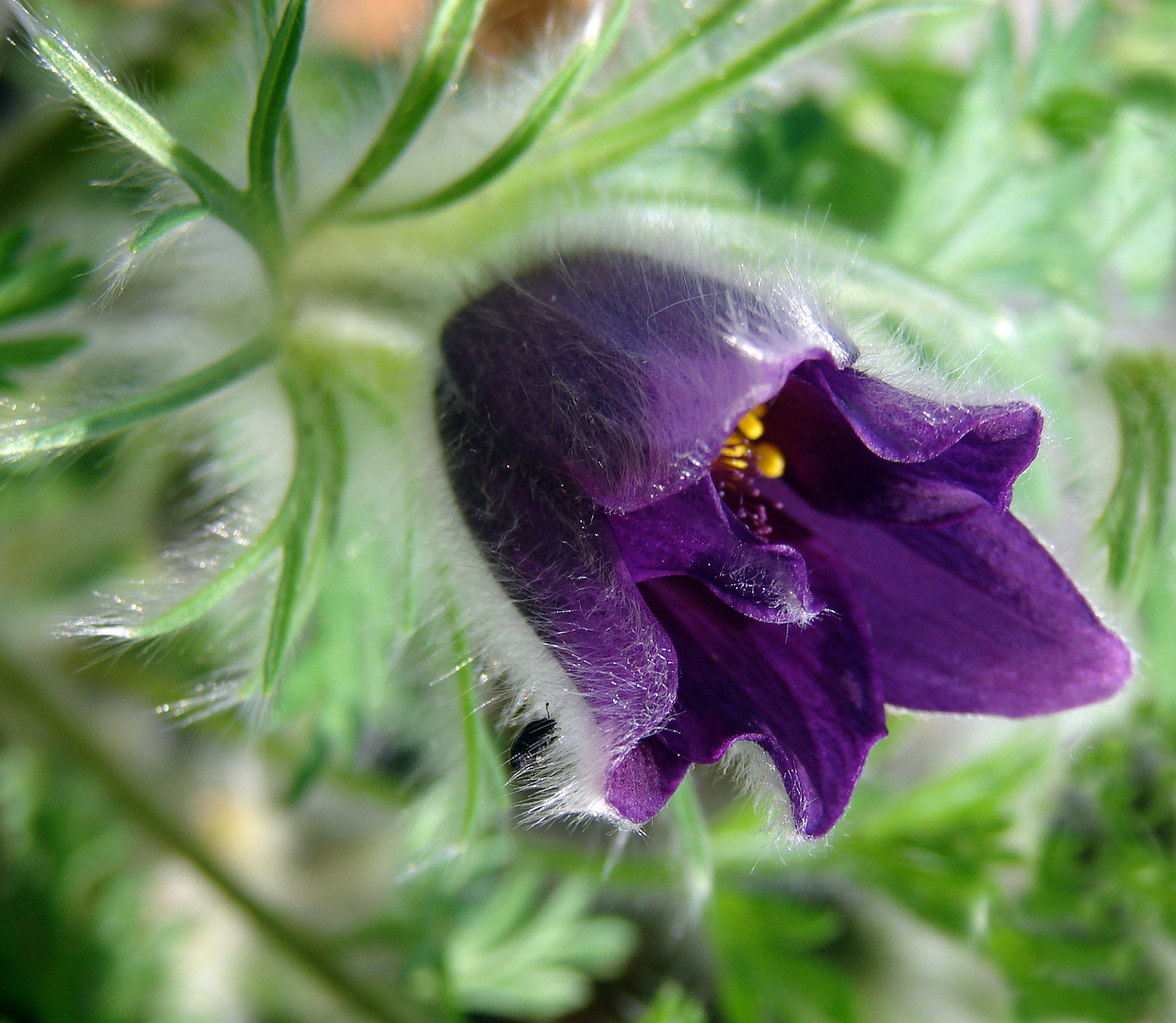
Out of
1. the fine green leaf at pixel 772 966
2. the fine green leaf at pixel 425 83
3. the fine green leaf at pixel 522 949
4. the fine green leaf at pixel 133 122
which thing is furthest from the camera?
the fine green leaf at pixel 522 949

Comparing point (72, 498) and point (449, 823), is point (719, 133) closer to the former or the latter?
point (449, 823)

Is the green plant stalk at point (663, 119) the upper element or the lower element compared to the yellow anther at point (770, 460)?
upper

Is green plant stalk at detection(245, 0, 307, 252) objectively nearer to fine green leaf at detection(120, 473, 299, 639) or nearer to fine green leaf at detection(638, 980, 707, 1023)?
fine green leaf at detection(120, 473, 299, 639)

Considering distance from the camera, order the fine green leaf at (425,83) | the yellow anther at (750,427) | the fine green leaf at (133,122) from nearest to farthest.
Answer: the fine green leaf at (133,122)
the fine green leaf at (425,83)
the yellow anther at (750,427)

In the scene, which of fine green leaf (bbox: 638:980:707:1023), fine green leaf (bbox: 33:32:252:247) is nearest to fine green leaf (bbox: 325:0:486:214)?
fine green leaf (bbox: 33:32:252:247)

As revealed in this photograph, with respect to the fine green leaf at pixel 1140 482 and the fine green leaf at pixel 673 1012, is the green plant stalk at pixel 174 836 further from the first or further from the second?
the fine green leaf at pixel 1140 482

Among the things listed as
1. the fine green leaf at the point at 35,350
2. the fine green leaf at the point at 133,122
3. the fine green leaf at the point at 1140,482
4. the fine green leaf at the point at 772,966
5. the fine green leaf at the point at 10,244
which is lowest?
the fine green leaf at the point at 772,966

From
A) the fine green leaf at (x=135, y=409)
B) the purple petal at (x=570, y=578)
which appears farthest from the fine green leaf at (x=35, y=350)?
the purple petal at (x=570, y=578)

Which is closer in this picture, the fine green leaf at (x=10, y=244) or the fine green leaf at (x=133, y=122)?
the fine green leaf at (x=133, y=122)
